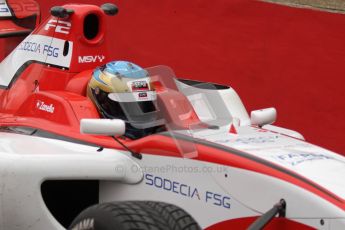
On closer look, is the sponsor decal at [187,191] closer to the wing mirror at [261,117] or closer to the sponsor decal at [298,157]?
the sponsor decal at [298,157]

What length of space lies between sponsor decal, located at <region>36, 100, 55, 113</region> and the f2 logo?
0.71 meters

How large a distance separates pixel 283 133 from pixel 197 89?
77 centimetres

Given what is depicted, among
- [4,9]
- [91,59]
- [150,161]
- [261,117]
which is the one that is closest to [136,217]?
[150,161]

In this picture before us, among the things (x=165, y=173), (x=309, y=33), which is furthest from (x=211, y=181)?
(x=309, y=33)

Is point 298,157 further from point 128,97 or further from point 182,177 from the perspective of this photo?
point 128,97

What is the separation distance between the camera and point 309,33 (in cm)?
761

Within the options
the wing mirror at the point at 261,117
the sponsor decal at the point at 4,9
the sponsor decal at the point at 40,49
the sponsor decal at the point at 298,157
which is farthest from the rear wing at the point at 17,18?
the sponsor decal at the point at 298,157

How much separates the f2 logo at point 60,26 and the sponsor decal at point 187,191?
1726 millimetres

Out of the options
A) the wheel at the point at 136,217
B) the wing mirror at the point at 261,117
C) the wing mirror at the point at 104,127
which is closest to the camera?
the wheel at the point at 136,217

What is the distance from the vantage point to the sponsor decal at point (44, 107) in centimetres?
539

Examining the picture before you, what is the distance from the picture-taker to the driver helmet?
4949 millimetres

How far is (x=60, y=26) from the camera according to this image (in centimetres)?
596

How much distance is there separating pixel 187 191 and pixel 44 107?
143cm

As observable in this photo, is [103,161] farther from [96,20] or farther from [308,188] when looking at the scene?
[96,20]
